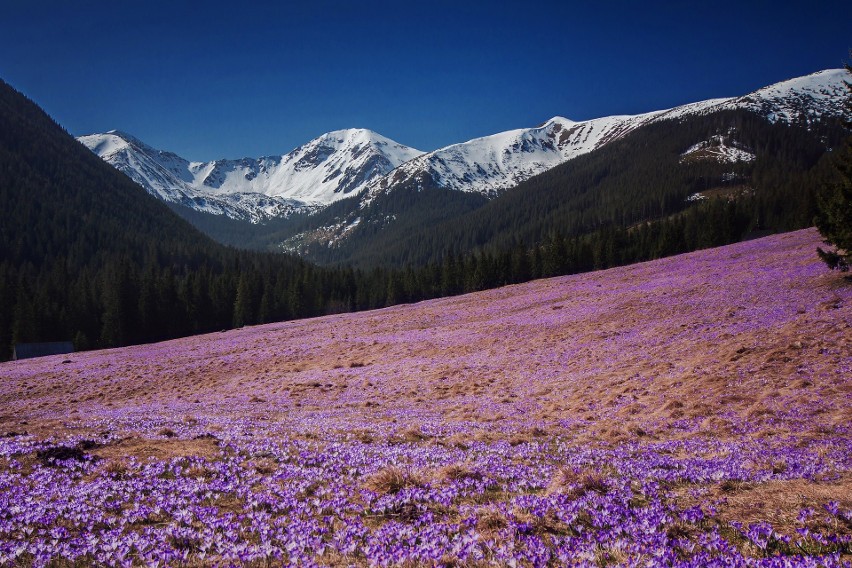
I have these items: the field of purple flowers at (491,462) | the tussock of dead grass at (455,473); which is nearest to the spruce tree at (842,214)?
the field of purple flowers at (491,462)

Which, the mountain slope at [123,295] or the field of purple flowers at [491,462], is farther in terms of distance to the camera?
the mountain slope at [123,295]

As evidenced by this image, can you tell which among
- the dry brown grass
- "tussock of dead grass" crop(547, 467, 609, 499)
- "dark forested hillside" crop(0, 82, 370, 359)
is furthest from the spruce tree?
"dark forested hillside" crop(0, 82, 370, 359)

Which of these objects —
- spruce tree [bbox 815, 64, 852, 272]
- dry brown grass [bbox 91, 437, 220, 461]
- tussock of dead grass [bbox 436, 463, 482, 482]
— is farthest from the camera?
spruce tree [bbox 815, 64, 852, 272]

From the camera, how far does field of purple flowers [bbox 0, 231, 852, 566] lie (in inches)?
167

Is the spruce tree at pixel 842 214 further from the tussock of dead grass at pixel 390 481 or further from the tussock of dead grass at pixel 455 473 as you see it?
the tussock of dead grass at pixel 390 481

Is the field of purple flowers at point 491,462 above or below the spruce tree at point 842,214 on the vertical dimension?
below

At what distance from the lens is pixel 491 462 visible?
7887mm

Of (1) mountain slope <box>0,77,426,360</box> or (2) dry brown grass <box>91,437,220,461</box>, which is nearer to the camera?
(2) dry brown grass <box>91,437,220,461</box>

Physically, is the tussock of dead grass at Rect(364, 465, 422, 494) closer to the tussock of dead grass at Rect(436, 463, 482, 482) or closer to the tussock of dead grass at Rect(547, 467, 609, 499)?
the tussock of dead grass at Rect(436, 463, 482, 482)

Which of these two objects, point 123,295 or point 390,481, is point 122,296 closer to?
point 123,295

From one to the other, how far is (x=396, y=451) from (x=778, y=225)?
156 meters

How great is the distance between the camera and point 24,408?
2191 cm

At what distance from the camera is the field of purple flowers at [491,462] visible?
4.23m

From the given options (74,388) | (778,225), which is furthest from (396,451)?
(778,225)
